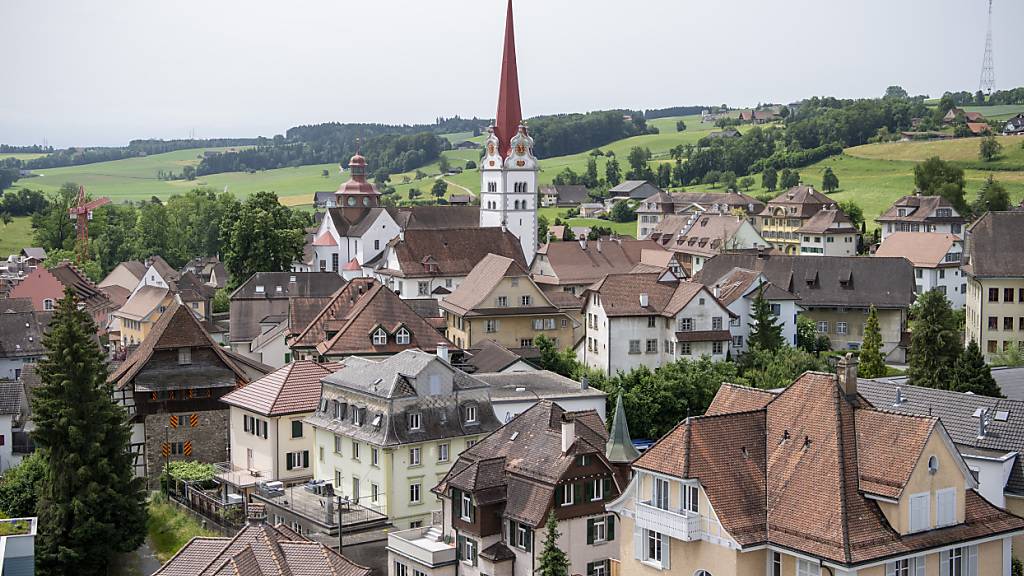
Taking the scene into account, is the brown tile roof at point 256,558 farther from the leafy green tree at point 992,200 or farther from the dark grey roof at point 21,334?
the leafy green tree at point 992,200

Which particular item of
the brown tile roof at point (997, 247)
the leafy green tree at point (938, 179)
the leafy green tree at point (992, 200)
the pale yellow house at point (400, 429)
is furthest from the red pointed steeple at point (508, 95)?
the pale yellow house at point (400, 429)

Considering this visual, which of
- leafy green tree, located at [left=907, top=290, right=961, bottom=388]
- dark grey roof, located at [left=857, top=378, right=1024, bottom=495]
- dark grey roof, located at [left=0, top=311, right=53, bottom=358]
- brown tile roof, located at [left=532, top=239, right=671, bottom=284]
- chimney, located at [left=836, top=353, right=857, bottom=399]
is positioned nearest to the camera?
chimney, located at [left=836, top=353, right=857, bottom=399]

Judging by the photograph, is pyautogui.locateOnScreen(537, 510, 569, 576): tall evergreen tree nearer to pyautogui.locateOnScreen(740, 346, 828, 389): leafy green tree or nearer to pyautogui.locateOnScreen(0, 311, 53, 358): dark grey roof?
pyautogui.locateOnScreen(740, 346, 828, 389): leafy green tree

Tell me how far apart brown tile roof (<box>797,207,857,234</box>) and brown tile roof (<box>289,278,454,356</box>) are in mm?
67630

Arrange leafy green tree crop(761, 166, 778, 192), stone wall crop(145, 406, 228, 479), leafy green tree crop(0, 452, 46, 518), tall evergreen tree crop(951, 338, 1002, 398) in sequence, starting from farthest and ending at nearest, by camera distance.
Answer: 1. leafy green tree crop(761, 166, 778, 192)
2. stone wall crop(145, 406, 228, 479)
3. tall evergreen tree crop(951, 338, 1002, 398)
4. leafy green tree crop(0, 452, 46, 518)

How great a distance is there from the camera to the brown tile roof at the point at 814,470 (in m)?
30.1

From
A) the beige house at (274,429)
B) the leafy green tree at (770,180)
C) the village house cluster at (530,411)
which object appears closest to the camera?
the village house cluster at (530,411)

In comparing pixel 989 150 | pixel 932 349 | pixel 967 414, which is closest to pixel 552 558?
pixel 967 414

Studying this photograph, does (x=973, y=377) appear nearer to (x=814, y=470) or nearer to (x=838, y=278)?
(x=814, y=470)

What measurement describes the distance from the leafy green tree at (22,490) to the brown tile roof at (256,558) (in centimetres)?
1862

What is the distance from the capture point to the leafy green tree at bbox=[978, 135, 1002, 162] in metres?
157

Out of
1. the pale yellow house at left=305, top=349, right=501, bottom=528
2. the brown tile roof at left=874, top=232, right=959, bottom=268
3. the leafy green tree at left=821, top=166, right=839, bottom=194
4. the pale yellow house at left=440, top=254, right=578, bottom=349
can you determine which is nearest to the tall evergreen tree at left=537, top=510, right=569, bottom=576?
the pale yellow house at left=305, top=349, right=501, bottom=528

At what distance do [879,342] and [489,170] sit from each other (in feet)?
151

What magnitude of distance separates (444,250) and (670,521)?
2395 inches
